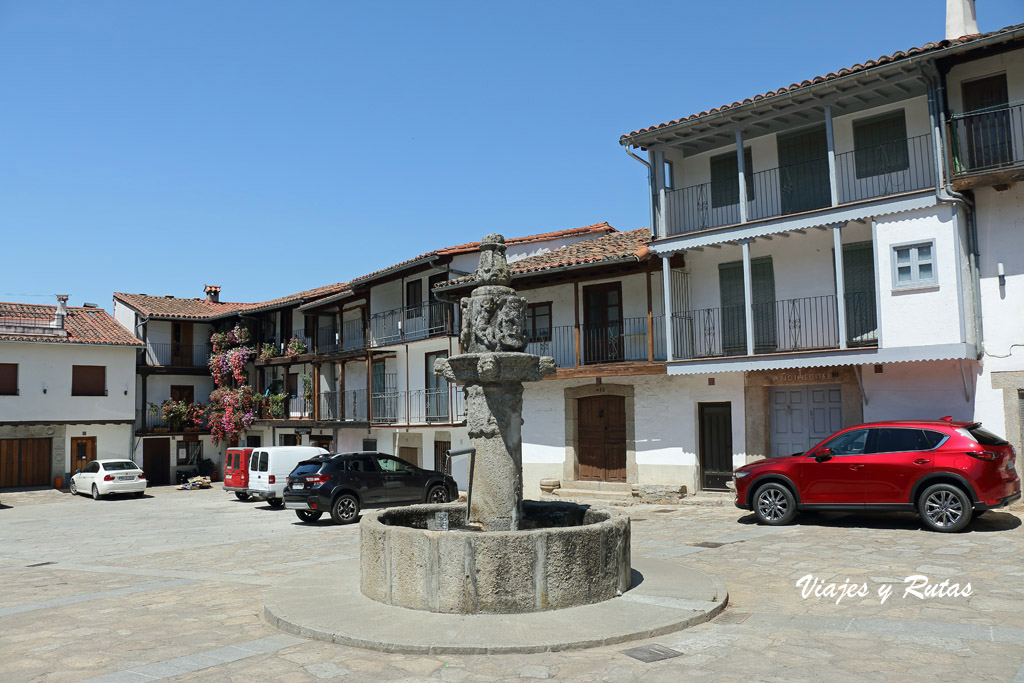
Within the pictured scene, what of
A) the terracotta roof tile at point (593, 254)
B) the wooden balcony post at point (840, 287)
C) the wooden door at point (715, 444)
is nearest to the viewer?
the wooden balcony post at point (840, 287)

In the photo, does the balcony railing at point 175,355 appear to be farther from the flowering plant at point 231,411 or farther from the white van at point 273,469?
the white van at point 273,469

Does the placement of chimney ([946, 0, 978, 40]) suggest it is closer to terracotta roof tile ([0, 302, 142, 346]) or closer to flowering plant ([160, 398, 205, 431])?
terracotta roof tile ([0, 302, 142, 346])

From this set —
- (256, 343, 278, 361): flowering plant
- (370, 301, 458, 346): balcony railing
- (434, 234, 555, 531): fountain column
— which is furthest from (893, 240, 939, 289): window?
(256, 343, 278, 361): flowering plant

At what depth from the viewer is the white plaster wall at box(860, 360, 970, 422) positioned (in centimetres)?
1414

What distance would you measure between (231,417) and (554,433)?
61.9ft

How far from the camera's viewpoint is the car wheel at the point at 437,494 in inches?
680

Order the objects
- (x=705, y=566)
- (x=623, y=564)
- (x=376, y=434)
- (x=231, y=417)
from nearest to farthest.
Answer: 1. (x=623, y=564)
2. (x=705, y=566)
3. (x=376, y=434)
4. (x=231, y=417)

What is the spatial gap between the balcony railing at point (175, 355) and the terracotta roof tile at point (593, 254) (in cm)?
1958

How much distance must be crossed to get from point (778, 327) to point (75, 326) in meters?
29.4

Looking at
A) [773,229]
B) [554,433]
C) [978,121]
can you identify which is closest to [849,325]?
[773,229]

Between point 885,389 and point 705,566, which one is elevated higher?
point 885,389

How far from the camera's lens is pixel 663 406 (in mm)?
18609

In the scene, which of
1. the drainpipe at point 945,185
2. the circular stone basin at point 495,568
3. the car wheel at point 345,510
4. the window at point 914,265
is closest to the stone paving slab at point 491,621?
the circular stone basin at point 495,568

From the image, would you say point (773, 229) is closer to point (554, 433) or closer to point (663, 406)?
point (663, 406)
